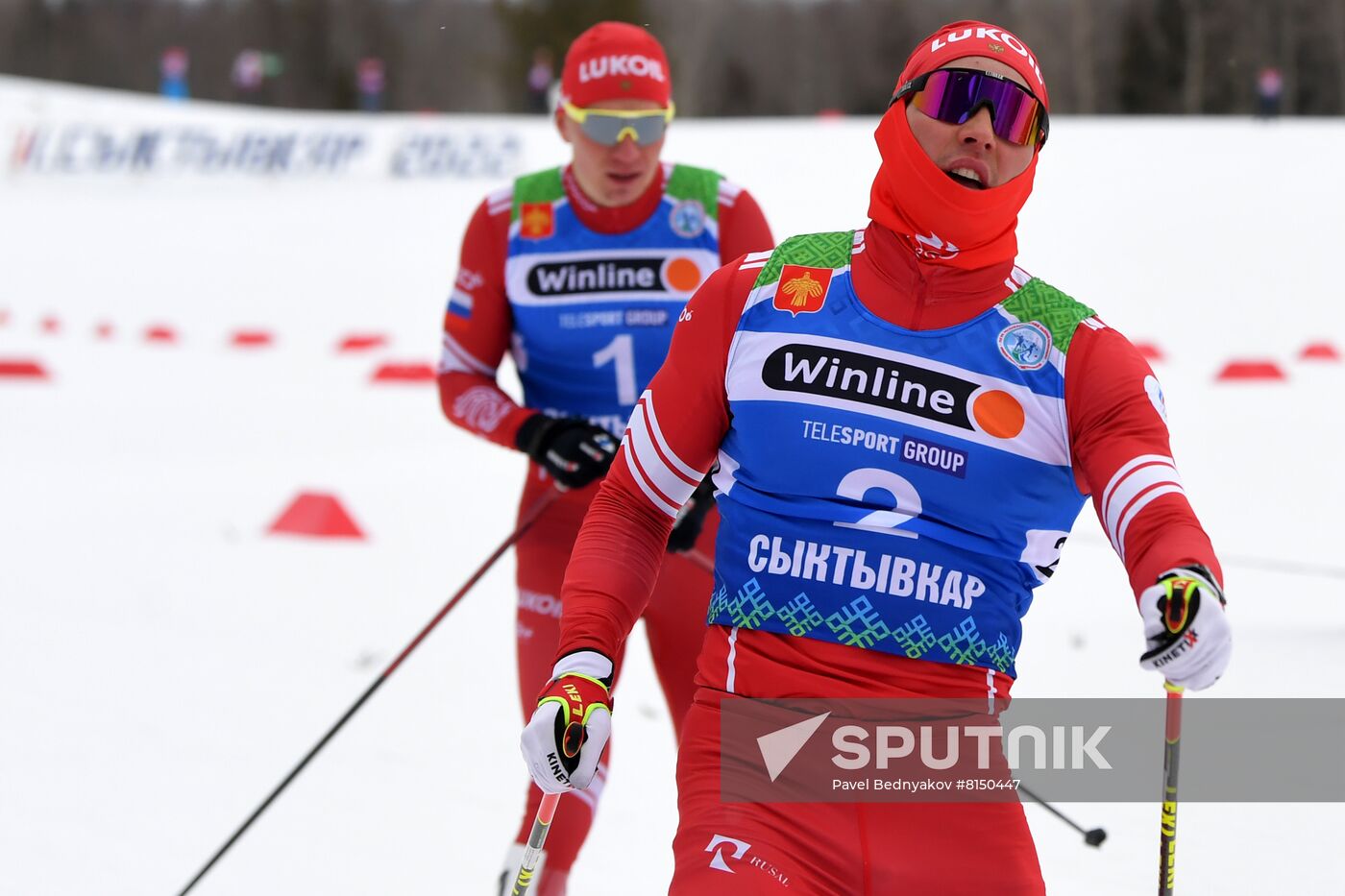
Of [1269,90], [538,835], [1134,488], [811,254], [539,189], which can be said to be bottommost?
[538,835]

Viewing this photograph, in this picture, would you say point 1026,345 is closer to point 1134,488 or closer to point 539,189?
point 1134,488

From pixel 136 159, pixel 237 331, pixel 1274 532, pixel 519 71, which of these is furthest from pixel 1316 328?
pixel 519 71

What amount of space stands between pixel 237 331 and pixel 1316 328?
471 inches

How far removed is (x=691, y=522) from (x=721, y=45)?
58884mm

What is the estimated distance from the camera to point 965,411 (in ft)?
8.28

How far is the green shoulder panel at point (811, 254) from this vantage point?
272 centimetres

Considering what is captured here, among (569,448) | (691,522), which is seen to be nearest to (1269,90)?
(691,522)

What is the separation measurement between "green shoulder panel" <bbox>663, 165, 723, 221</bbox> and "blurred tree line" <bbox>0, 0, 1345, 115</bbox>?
30.5 metres

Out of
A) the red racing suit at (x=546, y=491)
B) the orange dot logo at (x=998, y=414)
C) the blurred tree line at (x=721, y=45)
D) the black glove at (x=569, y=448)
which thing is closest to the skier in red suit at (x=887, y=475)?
the orange dot logo at (x=998, y=414)

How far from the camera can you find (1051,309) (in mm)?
2592

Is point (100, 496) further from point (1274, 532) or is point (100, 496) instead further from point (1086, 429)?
point (1086, 429)

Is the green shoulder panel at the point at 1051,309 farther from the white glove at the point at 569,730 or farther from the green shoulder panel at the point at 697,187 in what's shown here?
the green shoulder panel at the point at 697,187

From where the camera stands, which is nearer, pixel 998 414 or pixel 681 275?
pixel 998 414

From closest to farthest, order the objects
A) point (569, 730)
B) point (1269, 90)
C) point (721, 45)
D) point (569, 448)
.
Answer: point (569, 730)
point (569, 448)
point (1269, 90)
point (721, 45)
